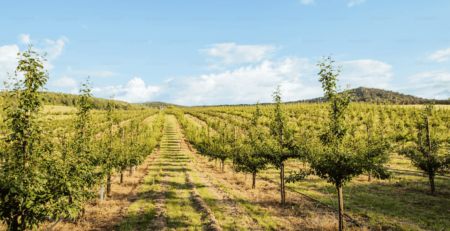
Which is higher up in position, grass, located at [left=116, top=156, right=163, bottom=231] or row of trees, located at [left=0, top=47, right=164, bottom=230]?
row of trees, located at [left=0, top=47, right=164, bottom=230]

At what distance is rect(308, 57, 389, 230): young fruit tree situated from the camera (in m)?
8.71

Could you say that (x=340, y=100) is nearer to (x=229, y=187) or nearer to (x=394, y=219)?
(x=394, y=219)

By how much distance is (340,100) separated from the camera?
962 centimetres

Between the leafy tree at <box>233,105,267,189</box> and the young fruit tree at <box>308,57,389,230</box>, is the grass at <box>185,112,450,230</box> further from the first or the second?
the young fruit tree at <box>308,57,389,230</box>

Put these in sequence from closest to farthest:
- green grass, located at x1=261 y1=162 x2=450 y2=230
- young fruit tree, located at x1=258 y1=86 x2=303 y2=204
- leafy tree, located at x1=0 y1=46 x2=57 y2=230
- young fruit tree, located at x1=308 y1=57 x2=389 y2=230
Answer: leafy tree, located at x1=0 y1=46 x2=57 y2=230
young fruit tree, located at x1=308 y1=57 x2=389 y2=230
green grass, located at x1=261 y1=162 x2=450 y2=230
young fruit tree, located at x1=258 y1=86 x2=303 y2=204

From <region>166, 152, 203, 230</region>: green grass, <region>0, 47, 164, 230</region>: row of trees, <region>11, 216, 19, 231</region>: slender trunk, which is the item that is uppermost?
<region>0, 47, 164, 230</region>: row of trees

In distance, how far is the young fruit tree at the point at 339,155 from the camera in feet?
28.6

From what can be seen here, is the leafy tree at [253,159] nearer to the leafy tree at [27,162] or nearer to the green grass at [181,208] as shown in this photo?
the green grass at [181,208]

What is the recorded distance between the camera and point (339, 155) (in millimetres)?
9062

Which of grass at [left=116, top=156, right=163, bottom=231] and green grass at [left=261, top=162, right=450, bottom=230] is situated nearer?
grass at [left=116, top=156, right=163, bottom=231]

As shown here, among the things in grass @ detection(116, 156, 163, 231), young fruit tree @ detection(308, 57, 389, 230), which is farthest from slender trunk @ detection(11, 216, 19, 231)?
young fruit tree @ detection(308, 57, 389, 230)

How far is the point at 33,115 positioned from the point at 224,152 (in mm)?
20431

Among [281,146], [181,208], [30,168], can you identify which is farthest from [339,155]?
[30,168]

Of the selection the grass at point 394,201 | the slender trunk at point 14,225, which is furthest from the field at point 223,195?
the slender trunk at point 14,225
